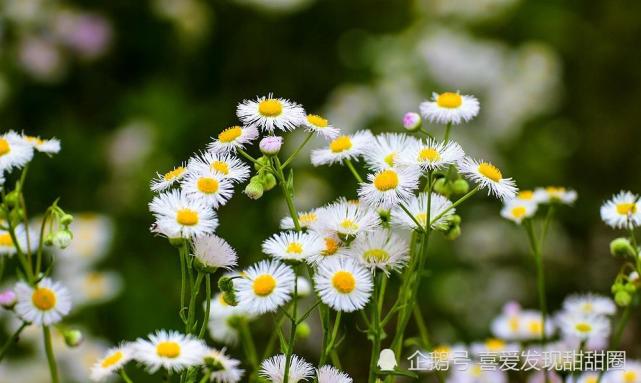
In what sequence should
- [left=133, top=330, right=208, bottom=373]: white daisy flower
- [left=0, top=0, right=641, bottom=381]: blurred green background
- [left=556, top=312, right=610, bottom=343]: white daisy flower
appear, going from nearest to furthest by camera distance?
[left=133, top=330, right=208, bottom=373]: white daisy flower, [left=556, top=312, right=610, bottom=343]: white daisy flower, [left=0, top=0, right=641, bottom=381]: blurred green background

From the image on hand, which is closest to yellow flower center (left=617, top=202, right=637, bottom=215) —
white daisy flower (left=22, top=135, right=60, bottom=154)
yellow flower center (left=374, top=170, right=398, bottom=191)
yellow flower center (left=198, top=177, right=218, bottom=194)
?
yellow flower center (left=374, top=170, right=398, bottom=191)

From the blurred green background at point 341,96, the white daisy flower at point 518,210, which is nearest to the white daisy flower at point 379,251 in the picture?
the white daisy flower at point 518,210

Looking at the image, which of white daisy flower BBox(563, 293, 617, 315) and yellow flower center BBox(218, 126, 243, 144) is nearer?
yellow flower center BBox(218, 126, 243, 144)

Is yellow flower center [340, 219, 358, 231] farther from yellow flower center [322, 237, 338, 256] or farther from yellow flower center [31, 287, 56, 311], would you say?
yellow flower center [31, 287, 56, 311]

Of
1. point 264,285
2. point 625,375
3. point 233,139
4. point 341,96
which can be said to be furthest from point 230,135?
point 341,96

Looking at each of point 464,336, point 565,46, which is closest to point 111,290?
point 464,336

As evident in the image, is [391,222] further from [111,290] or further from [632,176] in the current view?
[632,176]
